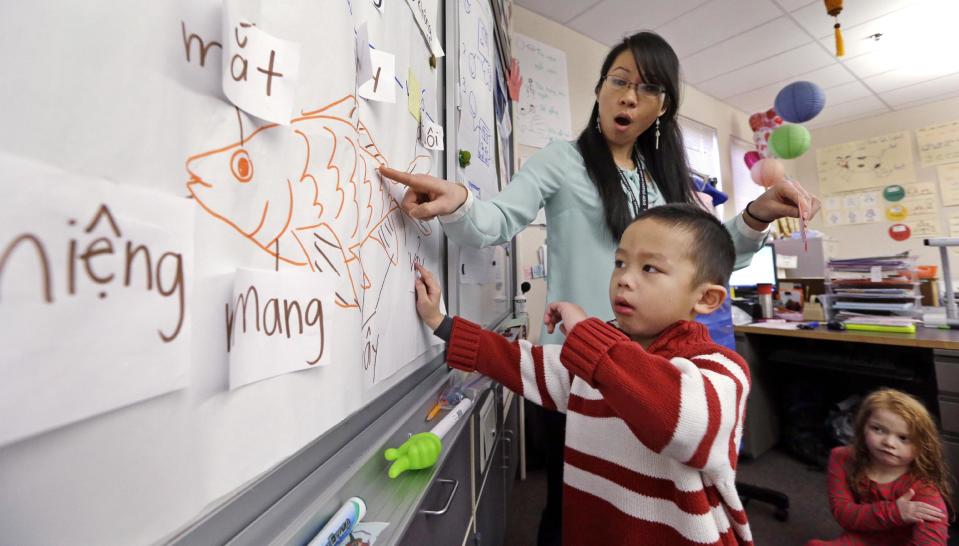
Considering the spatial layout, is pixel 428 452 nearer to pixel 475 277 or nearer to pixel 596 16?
pixel 475 277

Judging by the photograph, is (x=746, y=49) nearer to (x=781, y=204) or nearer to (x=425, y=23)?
(x=781, y=204)

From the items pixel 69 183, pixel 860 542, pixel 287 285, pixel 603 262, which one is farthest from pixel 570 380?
pixel 860 542

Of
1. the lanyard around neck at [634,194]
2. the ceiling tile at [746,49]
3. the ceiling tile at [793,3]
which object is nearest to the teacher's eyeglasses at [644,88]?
the lanyard around neck at [634,194]

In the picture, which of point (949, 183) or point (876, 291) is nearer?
point (876, 291)

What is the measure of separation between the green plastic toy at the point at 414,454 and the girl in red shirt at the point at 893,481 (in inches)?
55.7

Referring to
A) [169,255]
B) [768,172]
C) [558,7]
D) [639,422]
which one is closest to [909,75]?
[768,172]

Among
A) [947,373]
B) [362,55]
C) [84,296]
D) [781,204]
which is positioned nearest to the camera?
[84,296]

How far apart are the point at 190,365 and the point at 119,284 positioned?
0.06m

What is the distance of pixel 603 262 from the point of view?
729 mm

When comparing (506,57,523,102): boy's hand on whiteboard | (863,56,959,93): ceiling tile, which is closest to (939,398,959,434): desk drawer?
(506,57,523,102): boy's hand on whiteboard

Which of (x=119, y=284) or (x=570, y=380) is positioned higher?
(x=119, y=284)

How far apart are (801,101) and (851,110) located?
1686mm

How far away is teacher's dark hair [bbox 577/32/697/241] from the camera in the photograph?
0.73m

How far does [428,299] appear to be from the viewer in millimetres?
594
